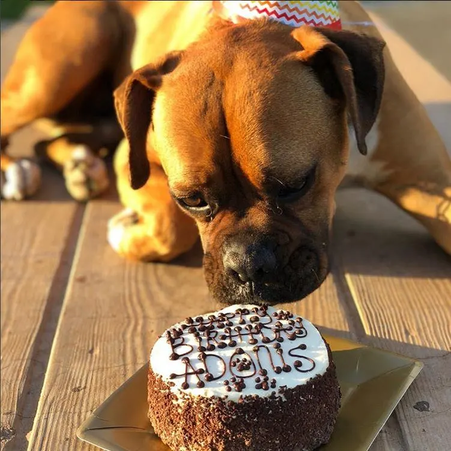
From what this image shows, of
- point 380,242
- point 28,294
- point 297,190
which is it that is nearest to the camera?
point 297,190

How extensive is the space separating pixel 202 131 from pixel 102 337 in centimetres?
81

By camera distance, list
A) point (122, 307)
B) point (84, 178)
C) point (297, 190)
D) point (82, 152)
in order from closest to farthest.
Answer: point (297, 190) < point (122, 307) < point (84, 178) < point (82, 152)

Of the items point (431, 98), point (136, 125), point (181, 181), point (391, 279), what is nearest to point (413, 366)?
point (391, 279)

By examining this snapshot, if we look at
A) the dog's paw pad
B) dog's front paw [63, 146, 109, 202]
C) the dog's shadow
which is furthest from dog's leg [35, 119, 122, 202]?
the dog's shadow

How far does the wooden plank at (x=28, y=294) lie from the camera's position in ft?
7.15

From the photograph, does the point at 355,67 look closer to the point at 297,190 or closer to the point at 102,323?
the point at 297,190

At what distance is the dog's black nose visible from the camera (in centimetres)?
213

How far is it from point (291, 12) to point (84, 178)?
4.77 feet

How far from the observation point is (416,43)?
549 centimetres

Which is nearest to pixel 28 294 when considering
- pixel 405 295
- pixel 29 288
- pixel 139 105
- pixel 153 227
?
pixel 29 288

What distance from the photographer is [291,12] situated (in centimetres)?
252

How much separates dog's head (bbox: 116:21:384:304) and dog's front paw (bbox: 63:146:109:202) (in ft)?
3.91

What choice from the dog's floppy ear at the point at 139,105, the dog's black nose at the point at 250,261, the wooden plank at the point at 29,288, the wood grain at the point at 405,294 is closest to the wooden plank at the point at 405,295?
the wood grain at the point at 405,294

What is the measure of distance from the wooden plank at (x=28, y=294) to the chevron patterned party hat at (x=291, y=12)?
4.10 feet
